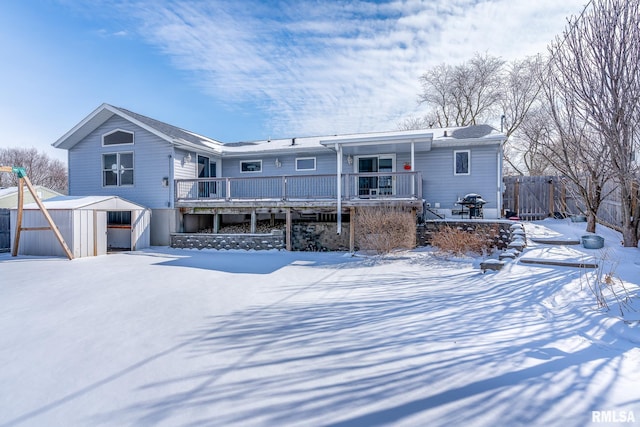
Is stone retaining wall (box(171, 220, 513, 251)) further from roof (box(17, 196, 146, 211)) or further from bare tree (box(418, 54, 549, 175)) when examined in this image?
bare tree (box(418, 54, 549, 175))

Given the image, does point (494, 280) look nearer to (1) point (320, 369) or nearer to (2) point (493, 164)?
(1) point (320, 369)

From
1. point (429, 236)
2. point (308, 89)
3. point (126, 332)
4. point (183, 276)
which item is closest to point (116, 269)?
point (183, 276)

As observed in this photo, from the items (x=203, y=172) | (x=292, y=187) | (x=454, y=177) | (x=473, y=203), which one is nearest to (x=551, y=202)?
(x=454, y=177)

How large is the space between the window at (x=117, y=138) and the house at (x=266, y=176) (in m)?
0.03

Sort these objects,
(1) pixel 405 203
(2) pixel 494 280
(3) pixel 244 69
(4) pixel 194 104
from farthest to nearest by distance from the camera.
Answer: (4) pixel 194 104, (3) pixel 244 69, (1) pixel 405 203, (2) pixel 494 280

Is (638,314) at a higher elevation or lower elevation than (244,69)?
lower

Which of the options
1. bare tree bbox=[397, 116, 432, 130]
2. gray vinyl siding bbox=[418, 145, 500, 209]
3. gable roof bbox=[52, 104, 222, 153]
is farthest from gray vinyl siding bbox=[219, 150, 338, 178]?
bare tree bbox=[397, 116, 432, 130]

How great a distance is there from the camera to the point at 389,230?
369 inches

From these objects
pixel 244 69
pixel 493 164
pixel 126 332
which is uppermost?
pixel 244 69

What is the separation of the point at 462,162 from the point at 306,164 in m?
6.26

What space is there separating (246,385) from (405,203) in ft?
27.6

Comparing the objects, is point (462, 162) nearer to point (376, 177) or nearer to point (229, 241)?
point (376, 177)

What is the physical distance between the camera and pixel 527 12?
26.9 ft

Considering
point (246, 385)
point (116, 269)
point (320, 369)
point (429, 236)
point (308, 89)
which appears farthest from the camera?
point (308, 89)
